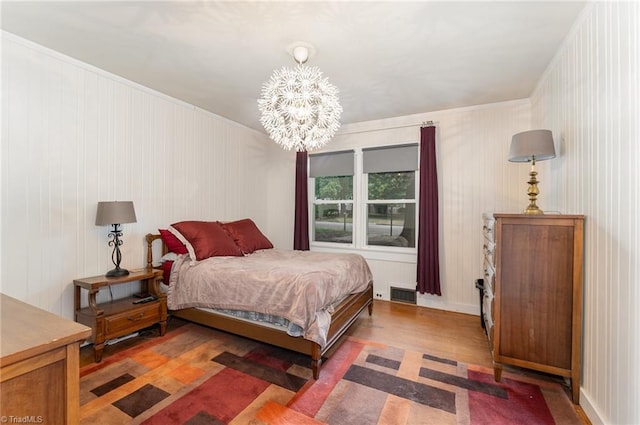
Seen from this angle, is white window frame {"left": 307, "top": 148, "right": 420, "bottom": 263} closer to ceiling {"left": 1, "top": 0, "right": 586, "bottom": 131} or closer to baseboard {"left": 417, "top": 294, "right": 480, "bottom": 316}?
baseboard {"left": 417, "top": 294, "right": 480, "bottom": 316}

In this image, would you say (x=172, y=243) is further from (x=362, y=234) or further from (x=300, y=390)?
(x=362, y=234)

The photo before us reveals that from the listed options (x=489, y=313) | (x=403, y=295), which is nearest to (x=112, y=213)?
(x=489, y=313)

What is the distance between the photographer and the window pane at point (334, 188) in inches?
175

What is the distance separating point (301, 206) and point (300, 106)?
263cm

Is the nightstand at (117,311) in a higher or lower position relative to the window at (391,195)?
lower

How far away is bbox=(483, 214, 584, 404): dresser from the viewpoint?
1.89 meters

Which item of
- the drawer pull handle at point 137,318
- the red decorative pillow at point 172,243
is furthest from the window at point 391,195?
the drawer pull handle at point 137,318

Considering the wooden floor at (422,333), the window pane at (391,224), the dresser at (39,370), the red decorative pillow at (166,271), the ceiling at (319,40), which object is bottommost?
the wooden floor at (422,333)

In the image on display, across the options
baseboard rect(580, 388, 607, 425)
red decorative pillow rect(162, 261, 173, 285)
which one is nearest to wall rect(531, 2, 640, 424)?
baseboard rect(580, 388, 607, 425)

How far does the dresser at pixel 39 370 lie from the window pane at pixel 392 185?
3.74 meters

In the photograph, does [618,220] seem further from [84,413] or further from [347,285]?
[84,413]

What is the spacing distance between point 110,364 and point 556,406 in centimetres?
327

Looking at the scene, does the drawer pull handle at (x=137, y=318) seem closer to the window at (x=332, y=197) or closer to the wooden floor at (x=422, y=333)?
the wooden floor at (x=422, y=333)

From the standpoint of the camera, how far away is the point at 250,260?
9.91ft
